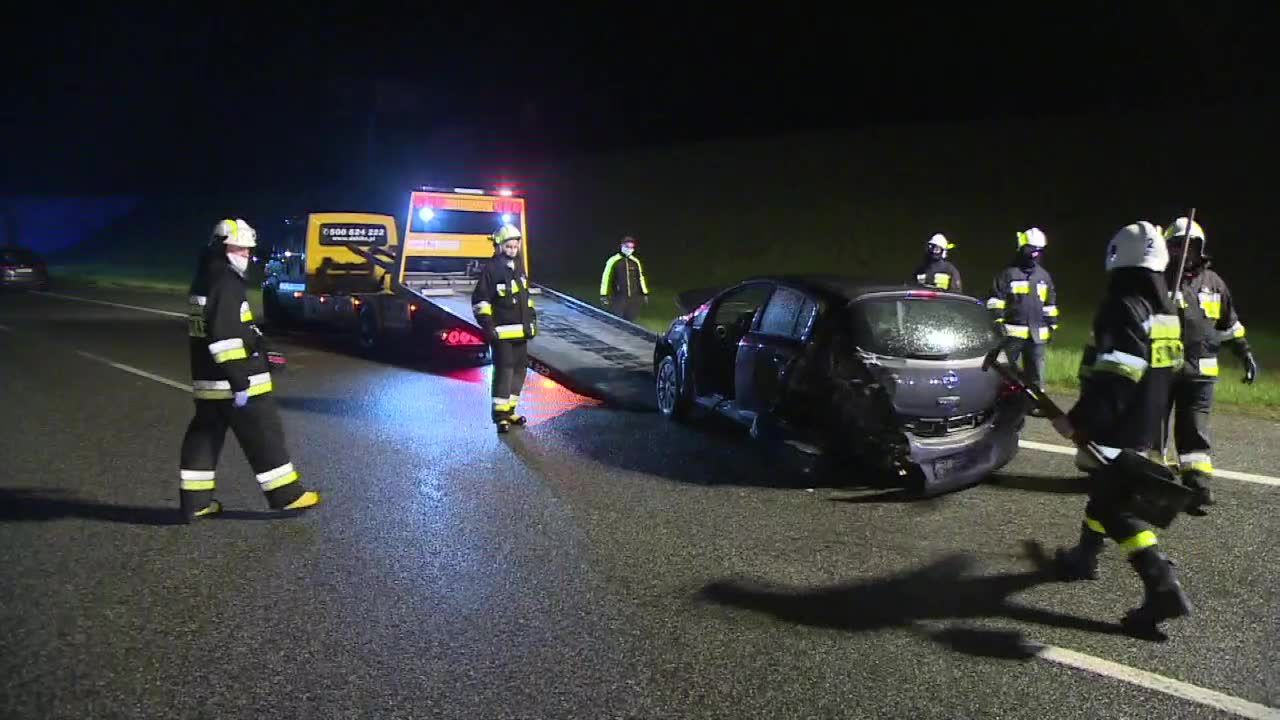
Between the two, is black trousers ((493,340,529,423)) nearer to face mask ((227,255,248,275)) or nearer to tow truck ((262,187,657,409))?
tow truck ((262,187,657,409))

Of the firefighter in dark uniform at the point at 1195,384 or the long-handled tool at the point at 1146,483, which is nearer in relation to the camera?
the long-handled tool at the point at 1146,483

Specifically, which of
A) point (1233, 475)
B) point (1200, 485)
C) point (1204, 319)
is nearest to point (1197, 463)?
point (1200, 485)

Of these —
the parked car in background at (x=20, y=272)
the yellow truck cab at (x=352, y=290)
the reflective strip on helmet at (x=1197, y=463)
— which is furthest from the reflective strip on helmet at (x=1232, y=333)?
the parked car in background at (x=20, y=272)

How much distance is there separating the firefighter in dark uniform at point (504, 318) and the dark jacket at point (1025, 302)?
4.40m

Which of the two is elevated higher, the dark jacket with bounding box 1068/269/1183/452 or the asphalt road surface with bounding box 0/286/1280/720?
the dark jacket with bounding box 1068/269/1183/452

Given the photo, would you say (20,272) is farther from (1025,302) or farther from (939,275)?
(1025,302)

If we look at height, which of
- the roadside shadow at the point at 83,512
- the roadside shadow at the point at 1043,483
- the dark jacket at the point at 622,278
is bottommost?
the roadside shadow at the point at 83,512

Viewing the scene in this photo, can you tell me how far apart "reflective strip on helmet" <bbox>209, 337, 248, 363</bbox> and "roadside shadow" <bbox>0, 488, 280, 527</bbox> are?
3.46 feet

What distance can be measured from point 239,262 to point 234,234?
0.19 m

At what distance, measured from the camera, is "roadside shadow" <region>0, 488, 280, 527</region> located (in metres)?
5.57

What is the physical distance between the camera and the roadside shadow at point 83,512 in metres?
5.57

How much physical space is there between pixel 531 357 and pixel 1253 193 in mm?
20598

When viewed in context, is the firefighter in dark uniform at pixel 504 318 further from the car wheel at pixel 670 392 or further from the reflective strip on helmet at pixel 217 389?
the reflective strip on helmet at pixel 217 389

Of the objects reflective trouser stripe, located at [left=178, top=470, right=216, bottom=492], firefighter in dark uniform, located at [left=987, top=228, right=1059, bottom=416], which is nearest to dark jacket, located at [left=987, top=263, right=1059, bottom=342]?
firefighter in dark uniform, located at [left=987, top=228, right=1059, bottom=416]
